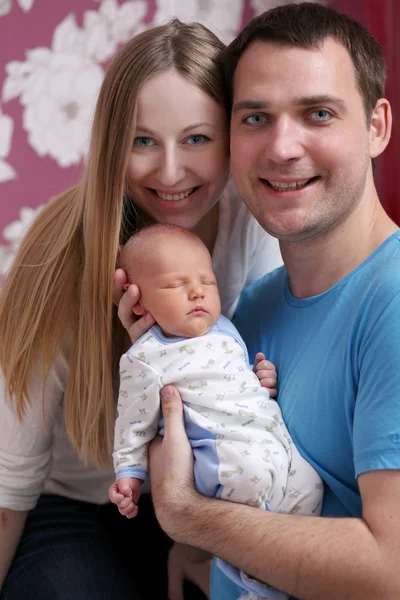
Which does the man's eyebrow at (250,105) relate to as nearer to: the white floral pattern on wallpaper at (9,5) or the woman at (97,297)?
the woman at (97,297)

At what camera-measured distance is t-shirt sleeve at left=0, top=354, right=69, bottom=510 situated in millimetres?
1865

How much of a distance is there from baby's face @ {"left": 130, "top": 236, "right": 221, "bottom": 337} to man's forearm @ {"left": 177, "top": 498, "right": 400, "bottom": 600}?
0.36m

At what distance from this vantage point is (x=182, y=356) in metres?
1.54

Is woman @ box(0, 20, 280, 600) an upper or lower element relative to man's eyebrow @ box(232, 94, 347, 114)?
lower

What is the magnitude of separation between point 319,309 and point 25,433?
2.52 ft

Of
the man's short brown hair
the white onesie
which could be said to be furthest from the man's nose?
the white onesie

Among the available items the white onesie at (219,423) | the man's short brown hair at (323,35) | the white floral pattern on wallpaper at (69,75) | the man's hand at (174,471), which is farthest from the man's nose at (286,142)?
the white floral pattern on wallpaper at (69,75)

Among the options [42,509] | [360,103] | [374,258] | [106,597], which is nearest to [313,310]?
[374,258]

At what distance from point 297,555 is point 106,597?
2.27 ft

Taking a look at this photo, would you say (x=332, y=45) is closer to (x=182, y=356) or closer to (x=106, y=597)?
(x=182, y=356)

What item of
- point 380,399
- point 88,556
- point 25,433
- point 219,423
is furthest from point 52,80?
point 380,399

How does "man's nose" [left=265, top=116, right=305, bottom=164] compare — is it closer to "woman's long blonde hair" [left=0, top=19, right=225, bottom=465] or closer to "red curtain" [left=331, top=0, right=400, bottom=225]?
"woman's long blonde hair" [left=0, top=19, right=225, bottom=465]

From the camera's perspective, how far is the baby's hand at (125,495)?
1501 mm

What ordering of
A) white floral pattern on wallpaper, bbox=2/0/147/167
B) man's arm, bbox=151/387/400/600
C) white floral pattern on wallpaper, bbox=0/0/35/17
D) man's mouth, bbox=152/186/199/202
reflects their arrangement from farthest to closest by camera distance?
white floral pattern on wallpaper, bbox=2/0/147/167, white floral pattern on wallpaper, bbox=0/0/35/17, man's mouth, bbox=152/186/199/202, man's arm, bbox=151/387/400/600
